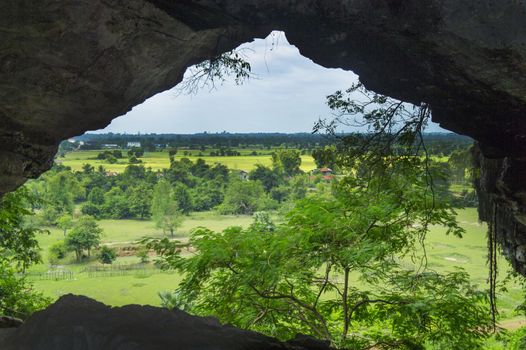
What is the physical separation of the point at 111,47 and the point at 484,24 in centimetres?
369

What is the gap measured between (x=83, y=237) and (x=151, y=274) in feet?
34.1

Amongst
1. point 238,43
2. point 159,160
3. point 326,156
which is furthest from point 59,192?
point 238,43

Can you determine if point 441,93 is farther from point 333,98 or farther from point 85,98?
point 85,98

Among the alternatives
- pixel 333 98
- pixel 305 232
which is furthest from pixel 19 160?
pixel 305 232

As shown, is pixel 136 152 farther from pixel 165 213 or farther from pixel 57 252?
pixel 57 252

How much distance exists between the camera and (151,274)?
5809 centimetres

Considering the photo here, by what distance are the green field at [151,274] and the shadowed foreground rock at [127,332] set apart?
1386 inches

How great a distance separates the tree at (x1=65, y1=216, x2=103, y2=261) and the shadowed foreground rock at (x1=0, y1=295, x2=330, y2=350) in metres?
58.4

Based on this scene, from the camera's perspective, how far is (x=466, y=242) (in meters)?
62.5

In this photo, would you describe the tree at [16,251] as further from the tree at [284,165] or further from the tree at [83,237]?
the tree at [284,165]

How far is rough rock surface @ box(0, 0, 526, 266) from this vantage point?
13.9ft

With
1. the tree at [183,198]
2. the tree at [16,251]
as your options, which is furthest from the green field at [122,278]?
the tree at [16,251]

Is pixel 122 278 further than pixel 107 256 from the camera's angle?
No

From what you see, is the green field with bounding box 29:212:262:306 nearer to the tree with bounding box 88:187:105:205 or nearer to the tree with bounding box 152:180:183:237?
the tree with bounding box 152:180:183:237
